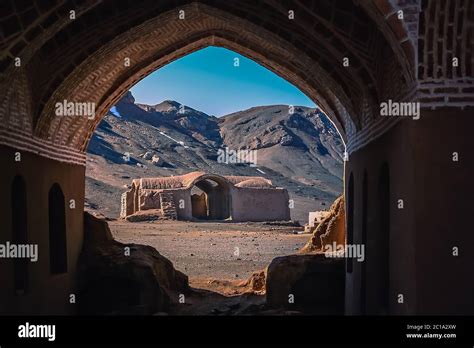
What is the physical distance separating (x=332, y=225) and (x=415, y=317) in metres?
6.51

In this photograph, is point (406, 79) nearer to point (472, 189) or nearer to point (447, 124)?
point (447, 124)

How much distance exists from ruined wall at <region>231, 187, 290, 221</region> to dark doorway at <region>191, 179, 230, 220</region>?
1.25m

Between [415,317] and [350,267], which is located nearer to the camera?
[415,317]

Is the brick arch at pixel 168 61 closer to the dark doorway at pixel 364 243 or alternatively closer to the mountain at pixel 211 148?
the dark doorway at pixel 364 243

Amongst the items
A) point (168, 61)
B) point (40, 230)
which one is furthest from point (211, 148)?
point (40, 230)

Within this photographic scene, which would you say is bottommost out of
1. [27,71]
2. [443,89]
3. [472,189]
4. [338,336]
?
[338,336]

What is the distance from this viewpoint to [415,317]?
5797mm

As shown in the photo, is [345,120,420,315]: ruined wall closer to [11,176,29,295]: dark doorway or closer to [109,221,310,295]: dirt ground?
[109,221,310,295]: dirt ground

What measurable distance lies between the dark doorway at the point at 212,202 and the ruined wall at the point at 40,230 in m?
22.0

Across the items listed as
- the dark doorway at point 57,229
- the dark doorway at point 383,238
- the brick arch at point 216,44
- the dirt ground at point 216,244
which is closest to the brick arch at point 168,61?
the brick arch at point 216,44

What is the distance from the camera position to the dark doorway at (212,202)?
110ft

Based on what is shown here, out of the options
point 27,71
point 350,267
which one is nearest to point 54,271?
point 27,71

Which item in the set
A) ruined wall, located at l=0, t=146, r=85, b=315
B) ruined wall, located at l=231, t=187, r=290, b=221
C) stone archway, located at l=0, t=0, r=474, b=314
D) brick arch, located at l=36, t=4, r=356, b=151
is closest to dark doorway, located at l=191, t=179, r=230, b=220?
ruined wall, located at l=231, t=187, r=290, b=221

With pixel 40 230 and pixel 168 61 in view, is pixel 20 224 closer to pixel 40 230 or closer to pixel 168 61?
pixel 40 230
